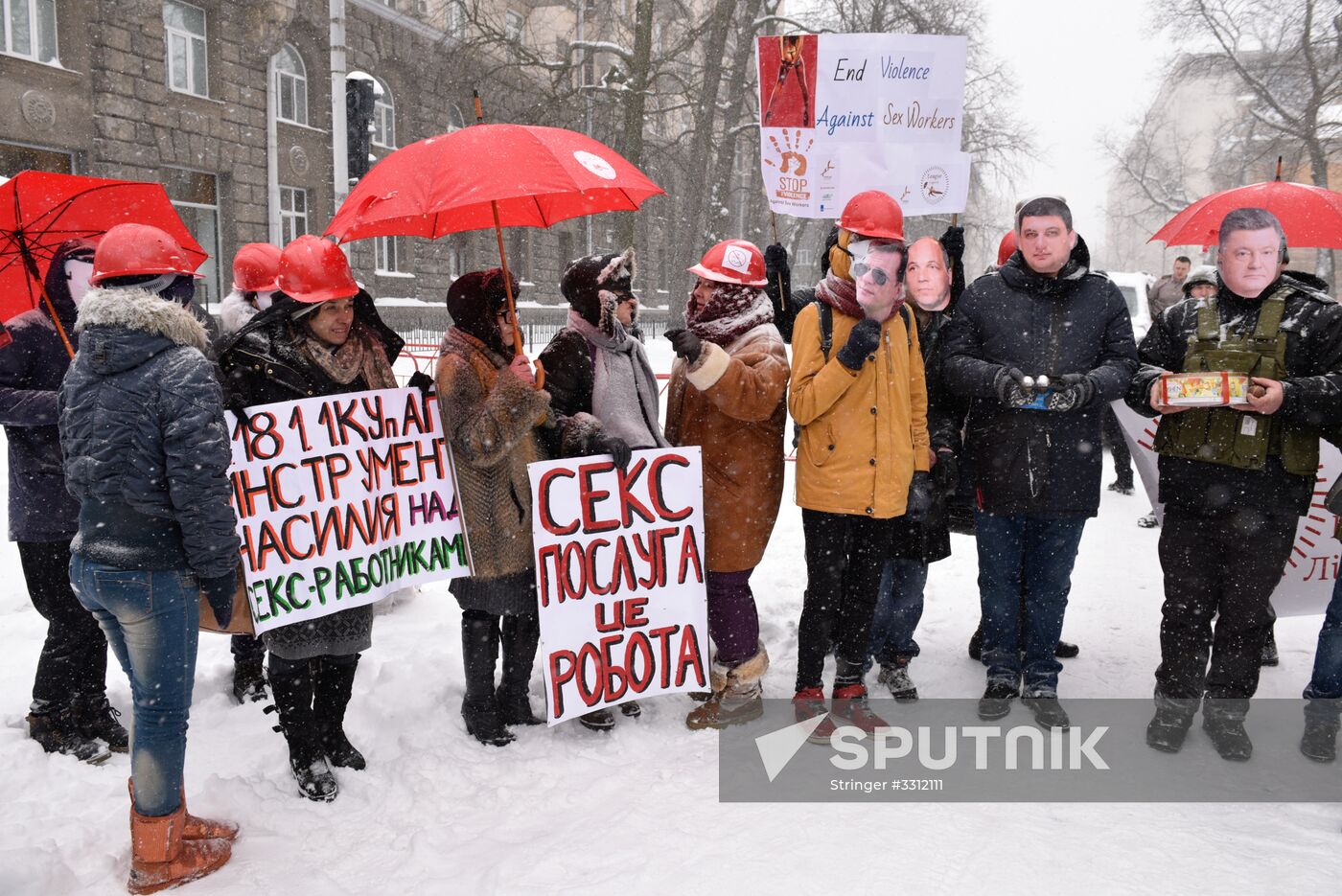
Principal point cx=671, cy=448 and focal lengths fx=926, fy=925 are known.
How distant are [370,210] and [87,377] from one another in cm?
116

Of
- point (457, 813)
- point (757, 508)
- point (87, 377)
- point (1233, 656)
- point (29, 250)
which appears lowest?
A: point (457, 813)

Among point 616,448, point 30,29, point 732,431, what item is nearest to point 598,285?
point 616,448

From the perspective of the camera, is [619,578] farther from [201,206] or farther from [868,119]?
[201,206]

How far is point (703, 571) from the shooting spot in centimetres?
390

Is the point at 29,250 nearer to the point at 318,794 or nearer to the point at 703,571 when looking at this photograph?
the point at 318,794

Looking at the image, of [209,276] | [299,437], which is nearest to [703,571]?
[299,437]

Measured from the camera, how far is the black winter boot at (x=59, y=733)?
3.59 meters

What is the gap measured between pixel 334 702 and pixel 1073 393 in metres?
3.09

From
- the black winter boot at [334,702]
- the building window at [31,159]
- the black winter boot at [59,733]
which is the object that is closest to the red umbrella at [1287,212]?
the black winter boot at [334,702]

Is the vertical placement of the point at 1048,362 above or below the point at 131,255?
below

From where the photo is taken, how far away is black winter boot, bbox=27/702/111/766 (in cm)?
359

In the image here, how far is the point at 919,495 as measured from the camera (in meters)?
3.79

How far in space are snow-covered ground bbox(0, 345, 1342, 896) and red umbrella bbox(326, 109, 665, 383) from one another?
1573 mm

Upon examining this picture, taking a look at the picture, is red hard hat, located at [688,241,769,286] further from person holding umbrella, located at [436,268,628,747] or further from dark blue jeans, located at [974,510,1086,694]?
dark blue jeans, located at [974,510,1086,694]
